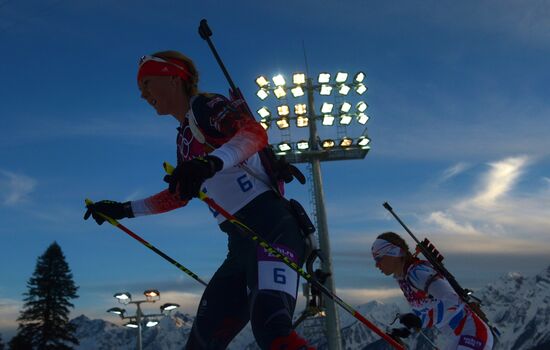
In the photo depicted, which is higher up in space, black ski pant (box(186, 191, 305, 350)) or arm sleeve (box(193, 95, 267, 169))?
arm sleeve (box(193, 95, 267, 169))

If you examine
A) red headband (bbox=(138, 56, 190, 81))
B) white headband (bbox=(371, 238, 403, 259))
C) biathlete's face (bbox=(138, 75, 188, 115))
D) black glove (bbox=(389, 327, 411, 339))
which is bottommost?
black glove (bbox=(389, 327, 411, 339))

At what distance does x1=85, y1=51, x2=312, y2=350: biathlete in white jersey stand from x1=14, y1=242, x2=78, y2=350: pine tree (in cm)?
3990

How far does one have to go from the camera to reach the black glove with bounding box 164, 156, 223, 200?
2303 mm

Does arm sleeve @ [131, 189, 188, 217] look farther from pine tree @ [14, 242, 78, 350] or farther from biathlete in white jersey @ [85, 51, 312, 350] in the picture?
pine tree @ [14, 242, 78, 350]

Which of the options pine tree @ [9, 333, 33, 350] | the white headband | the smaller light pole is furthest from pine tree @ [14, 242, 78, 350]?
the white headband

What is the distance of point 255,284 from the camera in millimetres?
2596

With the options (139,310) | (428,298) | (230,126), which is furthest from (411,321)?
(139,310)

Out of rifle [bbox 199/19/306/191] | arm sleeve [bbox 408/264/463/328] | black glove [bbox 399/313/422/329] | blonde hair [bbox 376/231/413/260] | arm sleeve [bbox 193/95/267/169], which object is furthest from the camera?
blonde hair [bbox 376/231/413/260]

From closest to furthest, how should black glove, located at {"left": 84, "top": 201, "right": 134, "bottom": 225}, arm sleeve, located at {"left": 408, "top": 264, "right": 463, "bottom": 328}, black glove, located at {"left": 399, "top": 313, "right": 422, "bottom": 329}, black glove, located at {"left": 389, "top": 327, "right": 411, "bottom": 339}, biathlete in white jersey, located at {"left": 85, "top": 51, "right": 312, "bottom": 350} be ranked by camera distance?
1. biathlete in white jersey, located at {"left": 85, "top": 51, "right": 312, "bottom": 350}
2. black glove, located at {"left": 84, "top": 201, "right": 134, "bottom": 225}
3. black glove, located at {"left": 399, "top": 313, "right": 422, "bottom": 329}
4. black glove, located at {"left": 389, "top": 327, "right": 411, "bottom": 339}
5. arm sleeve, located at {"left": 408, "top": 264, "right": 463, "bottom": 328}

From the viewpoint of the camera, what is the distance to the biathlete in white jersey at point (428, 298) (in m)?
4.50

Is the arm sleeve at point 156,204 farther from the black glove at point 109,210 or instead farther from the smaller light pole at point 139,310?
the smaller light pole at point 139,310

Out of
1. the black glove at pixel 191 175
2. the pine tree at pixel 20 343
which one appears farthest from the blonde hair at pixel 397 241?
the pine tree at pixel 20 343

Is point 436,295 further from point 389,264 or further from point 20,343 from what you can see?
point 20,343

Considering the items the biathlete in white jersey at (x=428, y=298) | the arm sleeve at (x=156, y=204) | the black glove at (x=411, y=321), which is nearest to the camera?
the arm sleeve at (x=156, y=204)
